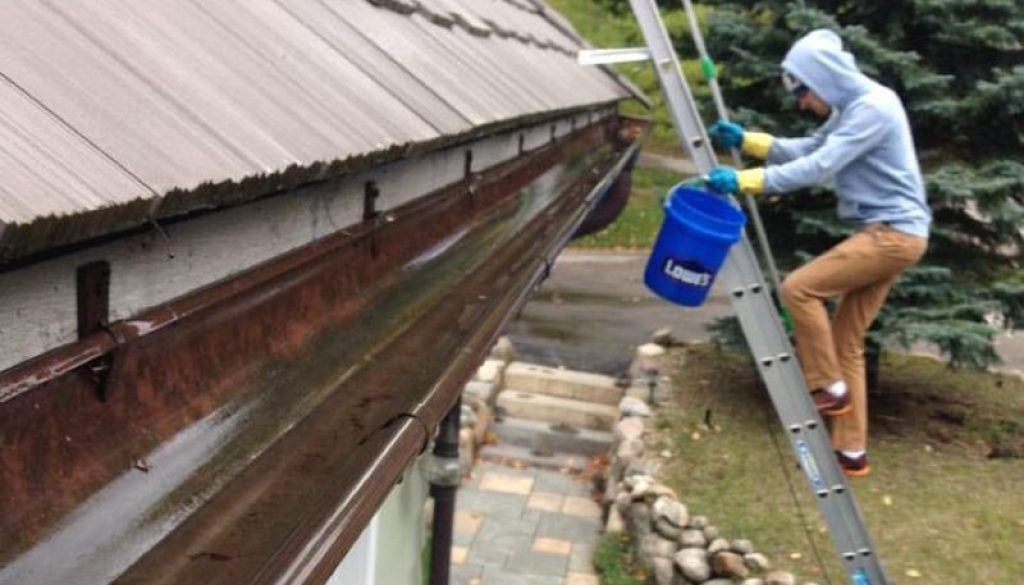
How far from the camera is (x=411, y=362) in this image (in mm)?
2062

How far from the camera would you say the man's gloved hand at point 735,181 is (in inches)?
167

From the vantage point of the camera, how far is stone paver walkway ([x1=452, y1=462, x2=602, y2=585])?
284 inches

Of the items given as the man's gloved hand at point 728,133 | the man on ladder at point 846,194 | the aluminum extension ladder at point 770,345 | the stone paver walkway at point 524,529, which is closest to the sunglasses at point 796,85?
the man on ladder at point 846,194

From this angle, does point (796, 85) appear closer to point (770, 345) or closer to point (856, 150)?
point (856, 150)

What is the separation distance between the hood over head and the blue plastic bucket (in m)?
0.74

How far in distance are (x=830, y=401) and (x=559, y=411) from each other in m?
4.73

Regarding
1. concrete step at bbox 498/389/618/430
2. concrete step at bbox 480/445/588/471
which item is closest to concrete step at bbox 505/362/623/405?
concrete step at bbox 498/389/618/430

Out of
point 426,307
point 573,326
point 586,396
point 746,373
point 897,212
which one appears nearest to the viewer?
point 426,307

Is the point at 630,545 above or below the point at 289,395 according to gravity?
below

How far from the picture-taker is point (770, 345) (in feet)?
15.0

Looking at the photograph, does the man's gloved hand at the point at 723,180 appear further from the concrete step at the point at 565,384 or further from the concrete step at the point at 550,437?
the concrete step at the point at 565,384

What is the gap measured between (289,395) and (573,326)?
10484 mm

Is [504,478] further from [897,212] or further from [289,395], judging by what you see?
[289,395]

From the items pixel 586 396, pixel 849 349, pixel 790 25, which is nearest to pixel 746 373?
pixel 586 396
